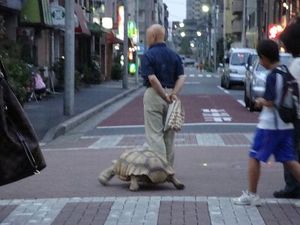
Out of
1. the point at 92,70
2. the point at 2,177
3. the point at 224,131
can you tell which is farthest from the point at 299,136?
the point at 92,70

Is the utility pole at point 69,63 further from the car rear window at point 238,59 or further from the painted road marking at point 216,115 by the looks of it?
the car rear window at point 238,59

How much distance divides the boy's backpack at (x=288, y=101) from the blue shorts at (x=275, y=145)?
0.56 ft

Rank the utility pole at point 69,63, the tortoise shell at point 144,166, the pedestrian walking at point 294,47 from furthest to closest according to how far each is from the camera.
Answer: the utility pole at point 69,63 < the tortoise shell at point 144,166 < the pedestrian walking at point 294,47

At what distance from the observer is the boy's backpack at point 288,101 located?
25.2 ft

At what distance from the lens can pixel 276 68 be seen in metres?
7.87

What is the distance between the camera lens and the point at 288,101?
7.71 m

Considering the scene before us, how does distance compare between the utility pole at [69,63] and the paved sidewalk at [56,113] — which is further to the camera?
the utility pole at [69,63]

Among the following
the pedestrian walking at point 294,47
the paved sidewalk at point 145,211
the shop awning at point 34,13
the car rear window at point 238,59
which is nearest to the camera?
the paved sidewalk at point 145,211

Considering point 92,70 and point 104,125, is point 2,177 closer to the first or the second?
point 104,125

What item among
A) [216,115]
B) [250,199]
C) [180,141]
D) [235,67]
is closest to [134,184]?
[250,199]

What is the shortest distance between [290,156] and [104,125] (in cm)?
1187

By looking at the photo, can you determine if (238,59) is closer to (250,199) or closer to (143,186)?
(143,186)

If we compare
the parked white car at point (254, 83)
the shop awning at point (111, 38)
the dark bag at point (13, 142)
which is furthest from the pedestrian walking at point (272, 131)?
the shop awning at point (111, 38)

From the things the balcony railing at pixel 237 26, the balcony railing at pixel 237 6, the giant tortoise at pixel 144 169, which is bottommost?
the giant tortoise at pixel 144 169
